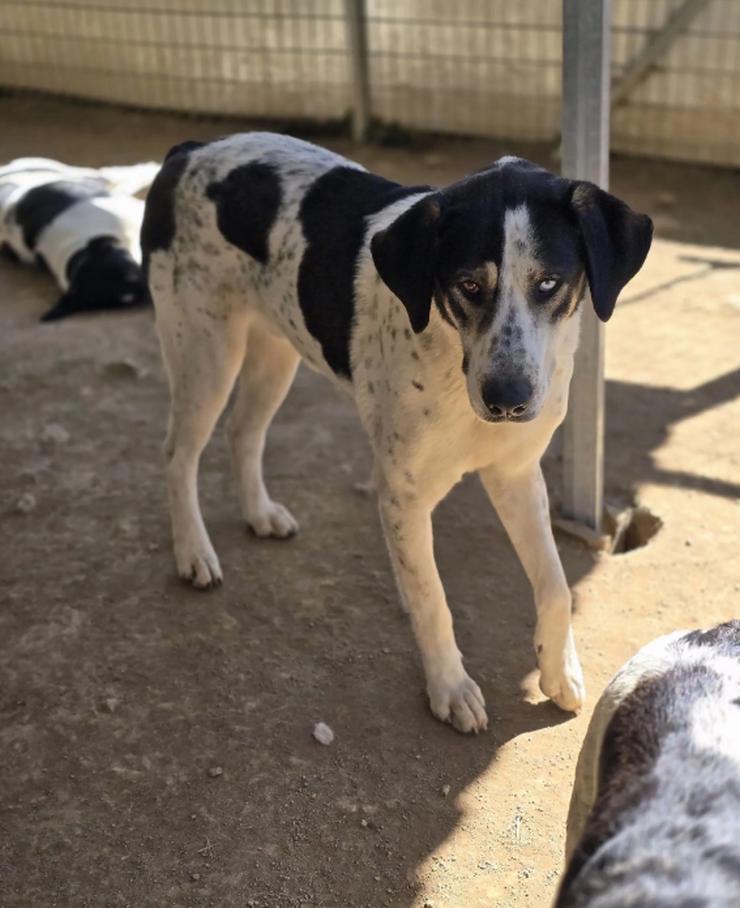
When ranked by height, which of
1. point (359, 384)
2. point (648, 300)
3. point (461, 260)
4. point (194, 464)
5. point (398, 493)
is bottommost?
point (648, 300)

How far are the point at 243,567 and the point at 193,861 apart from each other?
1433 mm

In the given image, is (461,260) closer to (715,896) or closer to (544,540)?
(544,540)

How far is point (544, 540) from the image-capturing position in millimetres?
3652

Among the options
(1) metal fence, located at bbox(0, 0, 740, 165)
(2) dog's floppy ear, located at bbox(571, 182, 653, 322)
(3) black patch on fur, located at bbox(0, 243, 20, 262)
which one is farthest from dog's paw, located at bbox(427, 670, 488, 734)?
(1) metal fence, located at bbox(0, 0, 740, 165)

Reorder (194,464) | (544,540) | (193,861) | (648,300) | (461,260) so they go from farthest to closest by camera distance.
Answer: (648,300), (194,464), (544,540), (193,861), (461,260)

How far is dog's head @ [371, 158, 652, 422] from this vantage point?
2885 millimetres

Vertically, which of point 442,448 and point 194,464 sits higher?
point 442,448

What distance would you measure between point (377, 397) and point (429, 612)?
0.67 meters

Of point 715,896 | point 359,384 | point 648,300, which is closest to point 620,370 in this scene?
point 648,300

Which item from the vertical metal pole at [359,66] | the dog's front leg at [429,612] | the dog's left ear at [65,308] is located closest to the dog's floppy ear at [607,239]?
the dog's front leg at [429,612]

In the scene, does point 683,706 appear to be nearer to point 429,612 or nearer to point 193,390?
point 429,612

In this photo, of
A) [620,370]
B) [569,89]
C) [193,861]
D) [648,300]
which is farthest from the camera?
[648,300]

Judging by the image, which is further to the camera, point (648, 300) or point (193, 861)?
point (648, 300)

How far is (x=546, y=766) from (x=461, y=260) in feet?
4.90
